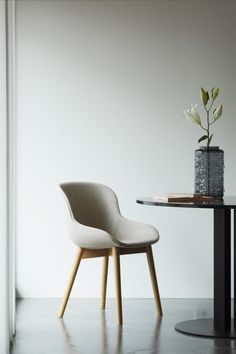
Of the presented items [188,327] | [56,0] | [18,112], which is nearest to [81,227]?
[188,327]

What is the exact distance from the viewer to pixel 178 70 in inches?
219

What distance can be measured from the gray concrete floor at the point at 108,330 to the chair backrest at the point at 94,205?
56 cm

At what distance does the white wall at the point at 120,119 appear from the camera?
5.50 meters

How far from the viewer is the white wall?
5.50 meters

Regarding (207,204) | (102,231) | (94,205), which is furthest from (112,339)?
(94,205)

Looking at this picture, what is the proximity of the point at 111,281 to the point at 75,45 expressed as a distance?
1629mm

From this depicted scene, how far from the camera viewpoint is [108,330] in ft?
14.6

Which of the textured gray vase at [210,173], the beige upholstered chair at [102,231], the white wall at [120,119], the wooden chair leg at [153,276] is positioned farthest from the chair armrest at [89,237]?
the white wall at [120,119]

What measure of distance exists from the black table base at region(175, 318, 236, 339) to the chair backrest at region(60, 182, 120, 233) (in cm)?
86

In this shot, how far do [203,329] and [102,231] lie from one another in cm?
79

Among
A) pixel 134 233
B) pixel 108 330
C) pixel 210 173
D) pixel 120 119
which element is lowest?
pixel 108 330

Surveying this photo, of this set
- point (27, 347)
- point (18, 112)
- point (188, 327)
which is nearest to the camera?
point (27, 347)

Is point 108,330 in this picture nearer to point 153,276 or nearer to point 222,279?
point 153,276

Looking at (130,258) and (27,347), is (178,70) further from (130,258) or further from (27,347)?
(27,347)
